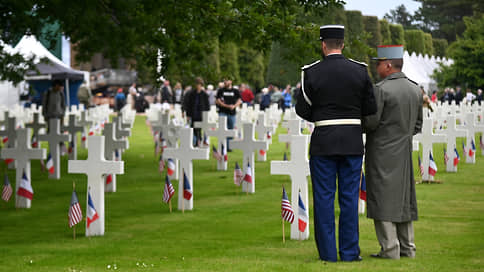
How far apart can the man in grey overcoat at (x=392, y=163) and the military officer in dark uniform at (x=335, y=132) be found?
0.86 feet

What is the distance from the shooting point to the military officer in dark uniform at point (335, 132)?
300 inches

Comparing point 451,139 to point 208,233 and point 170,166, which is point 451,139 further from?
point 208,233

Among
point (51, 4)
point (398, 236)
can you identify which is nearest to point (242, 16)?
point (51, 4)

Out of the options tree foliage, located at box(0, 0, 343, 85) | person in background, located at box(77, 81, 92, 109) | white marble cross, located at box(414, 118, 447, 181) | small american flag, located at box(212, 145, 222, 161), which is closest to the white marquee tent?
person in background, located at box(77, 81, 92, 109)

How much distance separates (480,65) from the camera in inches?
2002

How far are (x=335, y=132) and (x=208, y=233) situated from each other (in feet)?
10.3

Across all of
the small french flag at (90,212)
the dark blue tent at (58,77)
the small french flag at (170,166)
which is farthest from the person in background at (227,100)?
the small french flag at (90,212)

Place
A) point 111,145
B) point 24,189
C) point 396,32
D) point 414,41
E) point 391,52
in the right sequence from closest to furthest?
1. point 391,52
2. point 24,189
3. point 111,145
4. point 396,32
5. point 414,41

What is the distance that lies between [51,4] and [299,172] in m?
6.42

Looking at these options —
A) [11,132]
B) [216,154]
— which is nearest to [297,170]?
[216,154]

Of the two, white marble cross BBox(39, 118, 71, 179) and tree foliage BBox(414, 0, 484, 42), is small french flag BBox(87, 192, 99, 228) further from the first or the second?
tree foliage BBox(414, 0, 484, 42)

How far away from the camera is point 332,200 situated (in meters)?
7.67

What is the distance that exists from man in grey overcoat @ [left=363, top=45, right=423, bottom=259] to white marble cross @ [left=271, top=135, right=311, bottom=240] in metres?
1.44

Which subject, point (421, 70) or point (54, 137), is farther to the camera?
point (421, 70)
